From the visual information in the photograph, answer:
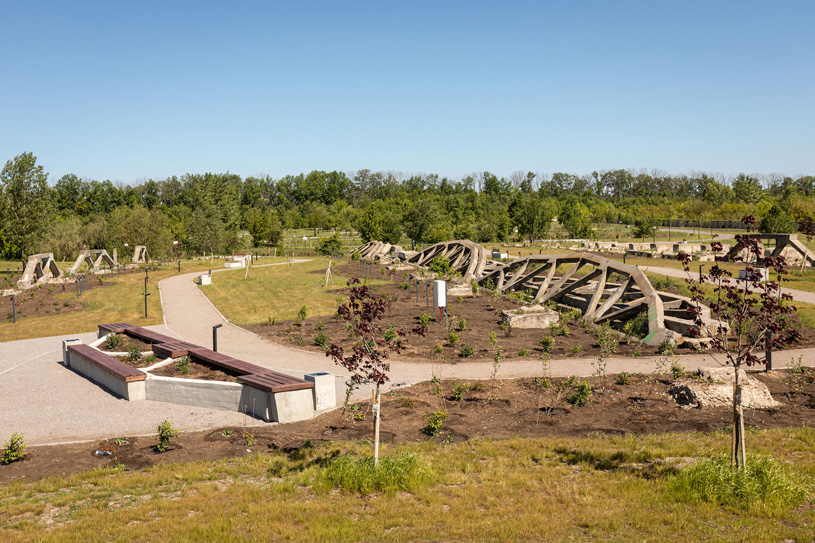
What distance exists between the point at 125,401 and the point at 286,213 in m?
90.5

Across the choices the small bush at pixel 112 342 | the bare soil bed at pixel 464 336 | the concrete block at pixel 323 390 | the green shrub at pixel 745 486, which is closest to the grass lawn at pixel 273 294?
the bare soil bed at pixel 464 336

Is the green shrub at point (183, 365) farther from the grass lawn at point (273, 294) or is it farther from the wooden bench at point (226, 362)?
the grass lawn at point (273, 294)

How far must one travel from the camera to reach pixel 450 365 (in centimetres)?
1491

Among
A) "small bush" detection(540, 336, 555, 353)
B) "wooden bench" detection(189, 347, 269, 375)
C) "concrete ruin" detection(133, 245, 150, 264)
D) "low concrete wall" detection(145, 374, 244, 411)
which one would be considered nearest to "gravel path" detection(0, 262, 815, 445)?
"low concrete wall" detection(145, 374, 244, 411)

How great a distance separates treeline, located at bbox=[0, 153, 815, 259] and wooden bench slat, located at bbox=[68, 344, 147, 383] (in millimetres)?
38353

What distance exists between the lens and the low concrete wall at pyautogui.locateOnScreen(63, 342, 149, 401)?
1238 cm

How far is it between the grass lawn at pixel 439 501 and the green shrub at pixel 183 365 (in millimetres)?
5403

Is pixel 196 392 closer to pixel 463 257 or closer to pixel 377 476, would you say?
pixel 377 476

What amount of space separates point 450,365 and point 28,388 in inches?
A: 395

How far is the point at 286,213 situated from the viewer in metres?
101

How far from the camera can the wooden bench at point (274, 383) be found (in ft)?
35.1

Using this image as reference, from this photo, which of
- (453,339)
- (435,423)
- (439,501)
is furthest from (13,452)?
(453,339)

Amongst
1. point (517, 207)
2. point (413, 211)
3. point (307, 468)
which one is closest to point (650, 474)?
point (307, 468)

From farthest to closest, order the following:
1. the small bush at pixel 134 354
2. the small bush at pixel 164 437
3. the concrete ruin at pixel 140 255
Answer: the concrete ruin at pixel 140 255
the small bush at pixel 134 354
the small bush at pixel 164 437
